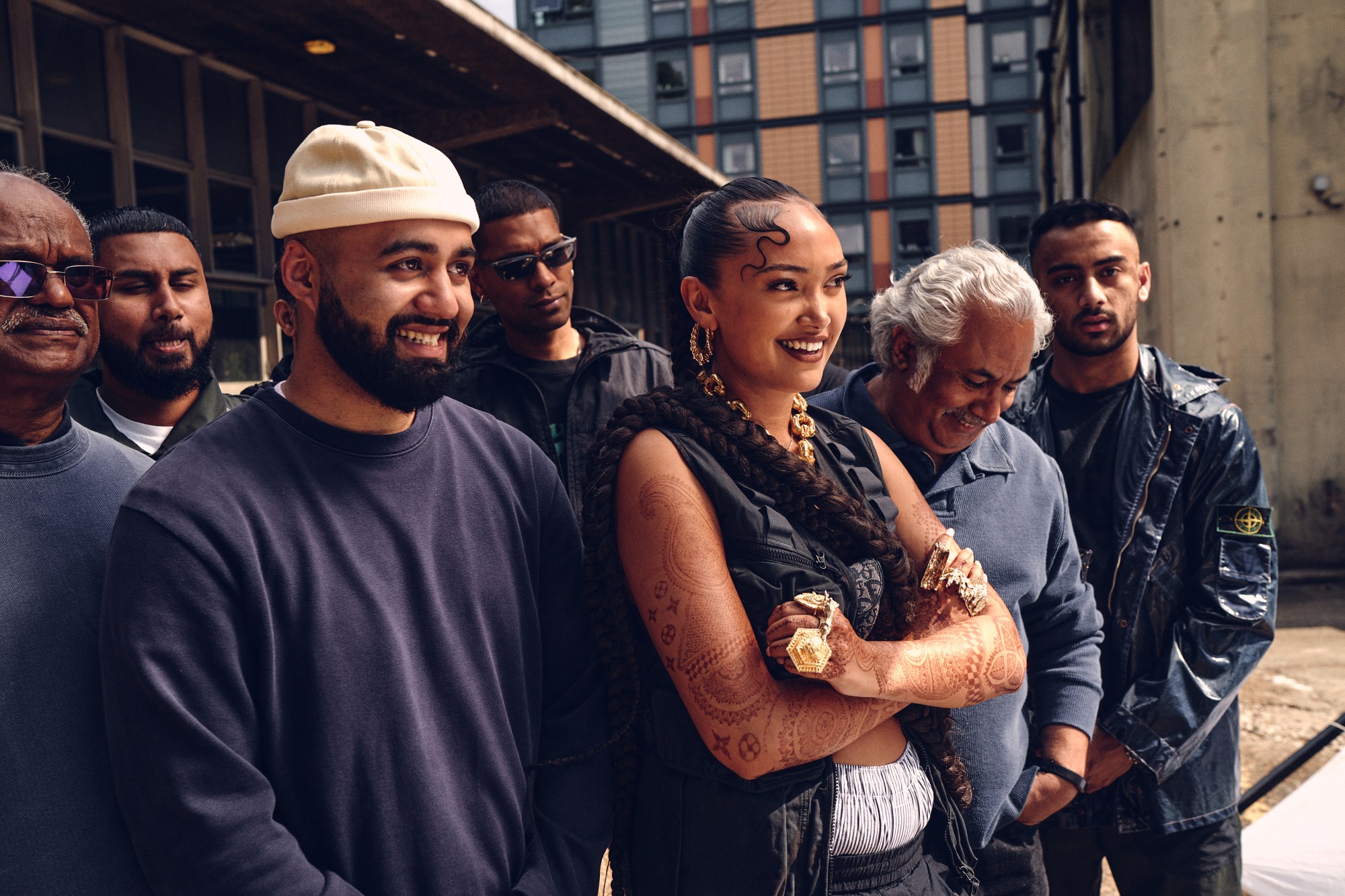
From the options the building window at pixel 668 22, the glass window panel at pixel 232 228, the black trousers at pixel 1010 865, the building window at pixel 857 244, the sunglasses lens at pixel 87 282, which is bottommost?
the black trousers at pixel 1010 865

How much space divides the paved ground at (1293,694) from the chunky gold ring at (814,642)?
10.1 ft

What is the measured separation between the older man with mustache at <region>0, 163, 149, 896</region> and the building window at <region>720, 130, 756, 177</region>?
129 feet

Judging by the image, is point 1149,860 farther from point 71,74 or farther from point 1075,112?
point 1075,112

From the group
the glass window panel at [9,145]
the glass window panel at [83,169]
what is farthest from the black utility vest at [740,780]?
the glass window panel at [83,169]

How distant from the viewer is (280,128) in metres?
9.45

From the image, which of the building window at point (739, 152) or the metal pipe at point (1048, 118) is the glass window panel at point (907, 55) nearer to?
the building window at point (739, 152)

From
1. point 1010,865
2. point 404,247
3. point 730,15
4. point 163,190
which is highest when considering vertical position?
point 730,15

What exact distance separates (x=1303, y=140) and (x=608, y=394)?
7.86m

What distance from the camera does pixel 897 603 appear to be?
200cm

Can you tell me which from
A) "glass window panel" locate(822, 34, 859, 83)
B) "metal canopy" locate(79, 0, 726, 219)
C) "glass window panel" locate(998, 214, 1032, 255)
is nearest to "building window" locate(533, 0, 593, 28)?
"glass window panel" locate(822, 34, 859, 83)

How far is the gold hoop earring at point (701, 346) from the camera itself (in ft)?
6.60

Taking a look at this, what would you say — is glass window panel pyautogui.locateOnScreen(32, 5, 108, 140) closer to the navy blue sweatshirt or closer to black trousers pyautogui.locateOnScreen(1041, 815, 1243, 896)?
the navy blue sweatshirt

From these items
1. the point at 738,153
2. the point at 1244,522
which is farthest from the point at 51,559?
the point at 738,153

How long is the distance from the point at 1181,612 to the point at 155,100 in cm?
804
